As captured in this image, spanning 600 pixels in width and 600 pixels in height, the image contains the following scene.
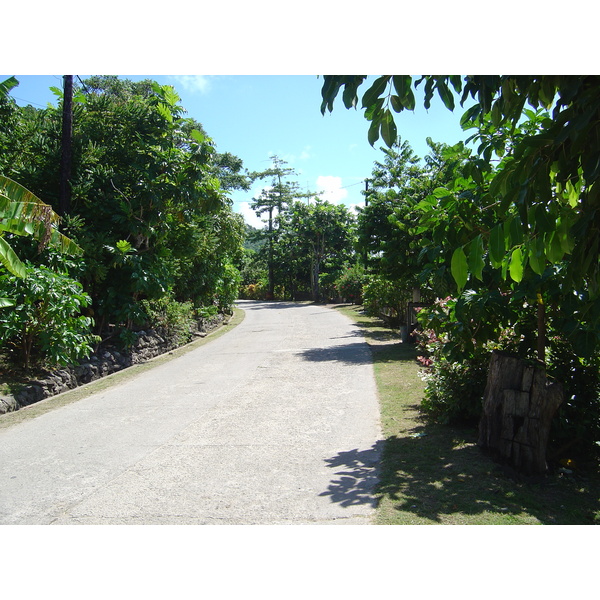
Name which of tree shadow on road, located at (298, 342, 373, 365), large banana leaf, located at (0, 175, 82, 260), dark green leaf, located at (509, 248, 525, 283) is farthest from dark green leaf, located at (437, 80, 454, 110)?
tree shadow on road, located at (298, 342, 373, 365)

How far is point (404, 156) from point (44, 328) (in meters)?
10.9

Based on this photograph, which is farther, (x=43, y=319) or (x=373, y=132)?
(x=43, y=319)

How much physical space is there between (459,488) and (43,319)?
698cm

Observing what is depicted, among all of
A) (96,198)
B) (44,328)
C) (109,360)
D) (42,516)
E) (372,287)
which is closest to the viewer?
(42,516)

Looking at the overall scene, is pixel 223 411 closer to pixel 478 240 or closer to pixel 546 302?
pixel 546 302

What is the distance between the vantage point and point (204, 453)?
5398 millimetres

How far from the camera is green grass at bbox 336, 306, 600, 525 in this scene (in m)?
3.76

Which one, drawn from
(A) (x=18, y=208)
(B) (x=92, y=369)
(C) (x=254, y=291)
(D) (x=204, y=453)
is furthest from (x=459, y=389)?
(C) (x=254, y=291)

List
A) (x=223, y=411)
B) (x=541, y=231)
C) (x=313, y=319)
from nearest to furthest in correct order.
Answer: (x=541, y=231), (x=223, y=411), (x=313, y=319)

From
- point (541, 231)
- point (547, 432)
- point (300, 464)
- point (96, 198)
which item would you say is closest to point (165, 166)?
point (96, 198)

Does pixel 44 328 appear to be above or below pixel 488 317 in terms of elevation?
below

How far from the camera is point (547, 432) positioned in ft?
15.3

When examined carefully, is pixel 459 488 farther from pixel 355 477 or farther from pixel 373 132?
pixel 373 132

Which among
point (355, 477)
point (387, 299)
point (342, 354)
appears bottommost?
point (342, 354)
